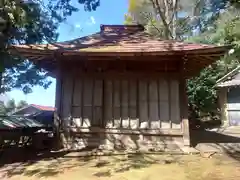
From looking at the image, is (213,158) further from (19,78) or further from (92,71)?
(19,78)

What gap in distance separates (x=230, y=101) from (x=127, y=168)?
1328 cm

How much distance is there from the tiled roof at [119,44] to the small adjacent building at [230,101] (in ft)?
29.8

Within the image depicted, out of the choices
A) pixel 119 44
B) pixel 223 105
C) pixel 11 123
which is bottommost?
pixel 11 123

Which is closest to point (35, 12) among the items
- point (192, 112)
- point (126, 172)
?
point (126, 172)

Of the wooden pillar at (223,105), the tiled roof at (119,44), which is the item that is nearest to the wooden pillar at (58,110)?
the tiled roof at (119,44)

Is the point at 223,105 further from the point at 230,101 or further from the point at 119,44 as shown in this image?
the point at 119,44

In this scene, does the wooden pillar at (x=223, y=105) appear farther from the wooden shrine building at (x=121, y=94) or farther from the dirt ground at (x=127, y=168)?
the dirt ground at (x=127, y=168)

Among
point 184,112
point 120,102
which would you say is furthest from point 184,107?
point 120,102

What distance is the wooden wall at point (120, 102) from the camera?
294 inches

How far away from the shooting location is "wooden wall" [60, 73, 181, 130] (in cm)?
746

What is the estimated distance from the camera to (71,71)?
793cm

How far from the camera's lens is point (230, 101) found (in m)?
16.5

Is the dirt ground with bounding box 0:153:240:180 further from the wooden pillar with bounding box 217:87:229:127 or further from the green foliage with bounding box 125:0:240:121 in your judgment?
the wooden pillar with bounding box 217:87:229:127

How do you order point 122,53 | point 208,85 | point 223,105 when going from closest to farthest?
point 122,53 < point 223,105 < point 208,85
